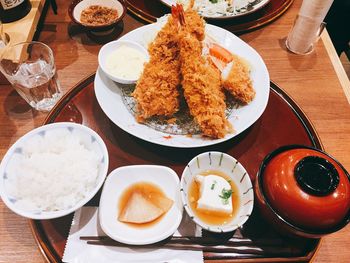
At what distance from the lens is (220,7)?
2225 millimetres

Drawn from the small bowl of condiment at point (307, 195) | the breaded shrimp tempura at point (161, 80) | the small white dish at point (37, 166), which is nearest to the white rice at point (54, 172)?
the small white dish at point (37, 166)

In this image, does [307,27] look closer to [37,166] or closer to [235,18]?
[235,18]

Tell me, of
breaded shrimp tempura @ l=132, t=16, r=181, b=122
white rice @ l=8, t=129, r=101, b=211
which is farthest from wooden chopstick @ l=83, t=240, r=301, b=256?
breaded shrimp tempura @ l=132, t=16, r=181, b=122

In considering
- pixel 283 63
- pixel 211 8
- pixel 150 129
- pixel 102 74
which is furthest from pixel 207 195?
pixel 211 8

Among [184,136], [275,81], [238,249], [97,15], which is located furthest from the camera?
[97,15]

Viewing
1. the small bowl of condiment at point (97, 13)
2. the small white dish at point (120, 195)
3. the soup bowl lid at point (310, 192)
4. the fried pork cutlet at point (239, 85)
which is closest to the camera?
the soup bowl lid at point (310, 192)

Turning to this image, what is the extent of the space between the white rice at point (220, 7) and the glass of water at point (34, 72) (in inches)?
40.9

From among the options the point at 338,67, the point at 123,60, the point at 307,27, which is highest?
the point at 307,27

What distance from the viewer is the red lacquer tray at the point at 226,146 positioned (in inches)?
52.8

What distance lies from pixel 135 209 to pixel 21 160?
0.54 m

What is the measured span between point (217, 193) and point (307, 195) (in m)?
0.36

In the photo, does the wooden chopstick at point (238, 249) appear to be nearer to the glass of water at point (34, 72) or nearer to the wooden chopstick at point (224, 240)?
the wooden chopstick at point (224, 240)

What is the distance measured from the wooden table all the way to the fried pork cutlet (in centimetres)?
32

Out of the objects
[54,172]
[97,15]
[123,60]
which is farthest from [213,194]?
[97,15]
